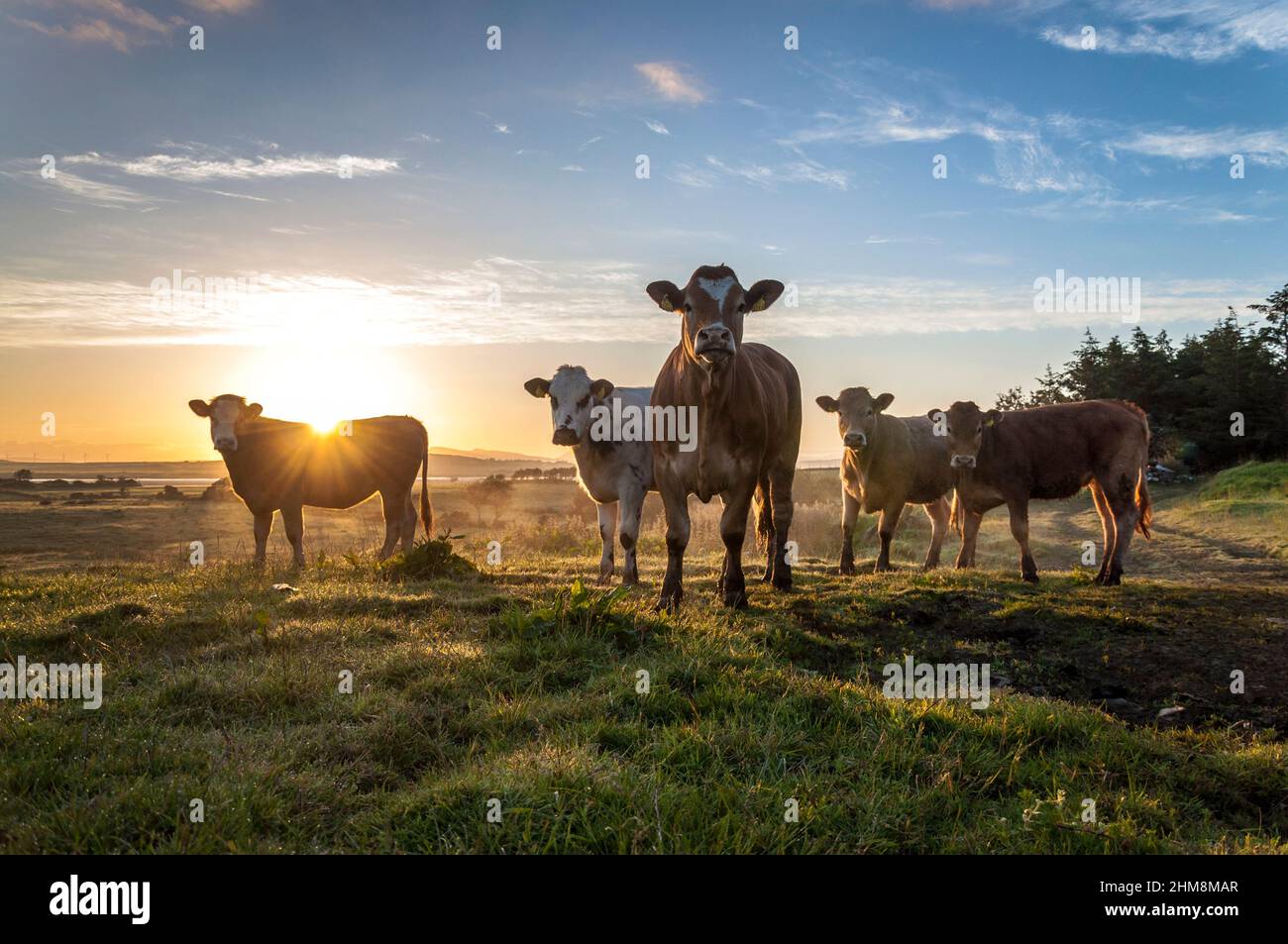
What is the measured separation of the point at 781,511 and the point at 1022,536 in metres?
4.15

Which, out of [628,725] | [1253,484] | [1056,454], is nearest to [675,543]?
[628,725]

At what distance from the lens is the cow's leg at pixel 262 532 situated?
11898 millimetres

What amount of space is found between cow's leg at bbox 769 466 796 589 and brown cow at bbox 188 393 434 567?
263 inches

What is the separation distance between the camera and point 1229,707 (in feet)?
17.5

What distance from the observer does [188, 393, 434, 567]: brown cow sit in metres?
12.5

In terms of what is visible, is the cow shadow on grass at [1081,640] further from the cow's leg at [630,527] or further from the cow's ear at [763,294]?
the cow's ear at [763,294]

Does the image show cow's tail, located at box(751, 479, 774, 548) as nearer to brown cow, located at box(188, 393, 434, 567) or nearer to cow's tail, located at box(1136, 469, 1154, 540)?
cow's tail, located at box(1136, 469, 1154, 540)

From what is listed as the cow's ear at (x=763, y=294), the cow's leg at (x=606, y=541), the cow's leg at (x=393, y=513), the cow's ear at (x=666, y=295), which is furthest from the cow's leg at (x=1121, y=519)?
the cow's leg at (x=393, y=513)

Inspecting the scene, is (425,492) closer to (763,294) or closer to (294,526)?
(294,526)

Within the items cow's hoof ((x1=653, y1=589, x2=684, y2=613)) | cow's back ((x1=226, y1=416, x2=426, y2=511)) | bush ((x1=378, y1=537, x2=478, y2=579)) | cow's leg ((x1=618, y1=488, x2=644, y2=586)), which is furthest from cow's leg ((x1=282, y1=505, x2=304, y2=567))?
cow's hoof ((x1=653, y1=589, x2=684, y2=613))
